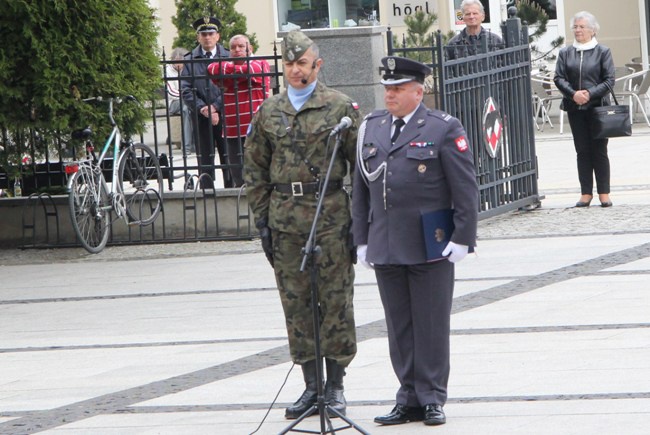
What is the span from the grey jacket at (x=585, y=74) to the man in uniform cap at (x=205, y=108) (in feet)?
10.6

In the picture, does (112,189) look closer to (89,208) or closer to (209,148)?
(89,208)

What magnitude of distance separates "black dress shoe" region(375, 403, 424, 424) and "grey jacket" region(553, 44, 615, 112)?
296 inches

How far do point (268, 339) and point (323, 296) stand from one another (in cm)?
197

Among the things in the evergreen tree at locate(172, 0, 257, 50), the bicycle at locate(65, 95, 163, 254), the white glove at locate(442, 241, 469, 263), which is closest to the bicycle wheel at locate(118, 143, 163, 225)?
the bicycle at locate(65, 95, 163, 254)

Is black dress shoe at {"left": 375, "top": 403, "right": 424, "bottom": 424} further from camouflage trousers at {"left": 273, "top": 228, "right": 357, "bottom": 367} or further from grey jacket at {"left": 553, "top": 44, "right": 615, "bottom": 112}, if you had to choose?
grey jacket at {"left": 553, "top": 44, "right": 615, "bottom": 112}

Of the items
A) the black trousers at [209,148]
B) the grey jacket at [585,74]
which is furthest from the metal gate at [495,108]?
the black trousers at [209,148]

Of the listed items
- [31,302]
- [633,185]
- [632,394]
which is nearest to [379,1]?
[633,185]

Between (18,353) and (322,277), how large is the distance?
9.35 feet

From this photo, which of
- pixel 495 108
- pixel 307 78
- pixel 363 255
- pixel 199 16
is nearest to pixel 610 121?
pixel 495 108

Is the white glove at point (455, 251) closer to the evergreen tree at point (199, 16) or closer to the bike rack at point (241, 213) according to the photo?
the bike rack at point (241, 213)

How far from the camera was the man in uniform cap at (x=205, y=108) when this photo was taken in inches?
525

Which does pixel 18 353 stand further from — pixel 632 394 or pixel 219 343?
pixel 632 394

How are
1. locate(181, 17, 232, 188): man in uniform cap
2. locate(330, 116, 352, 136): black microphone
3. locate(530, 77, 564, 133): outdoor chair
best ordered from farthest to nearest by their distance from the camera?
1. locate(530, 77, 564, 133): outdoor chair
2. locate(181, 17, 232, 188): man in uniform cap
3. locate(330, 116, 352, 136): black microphone

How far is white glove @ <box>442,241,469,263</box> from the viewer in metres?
6.18
